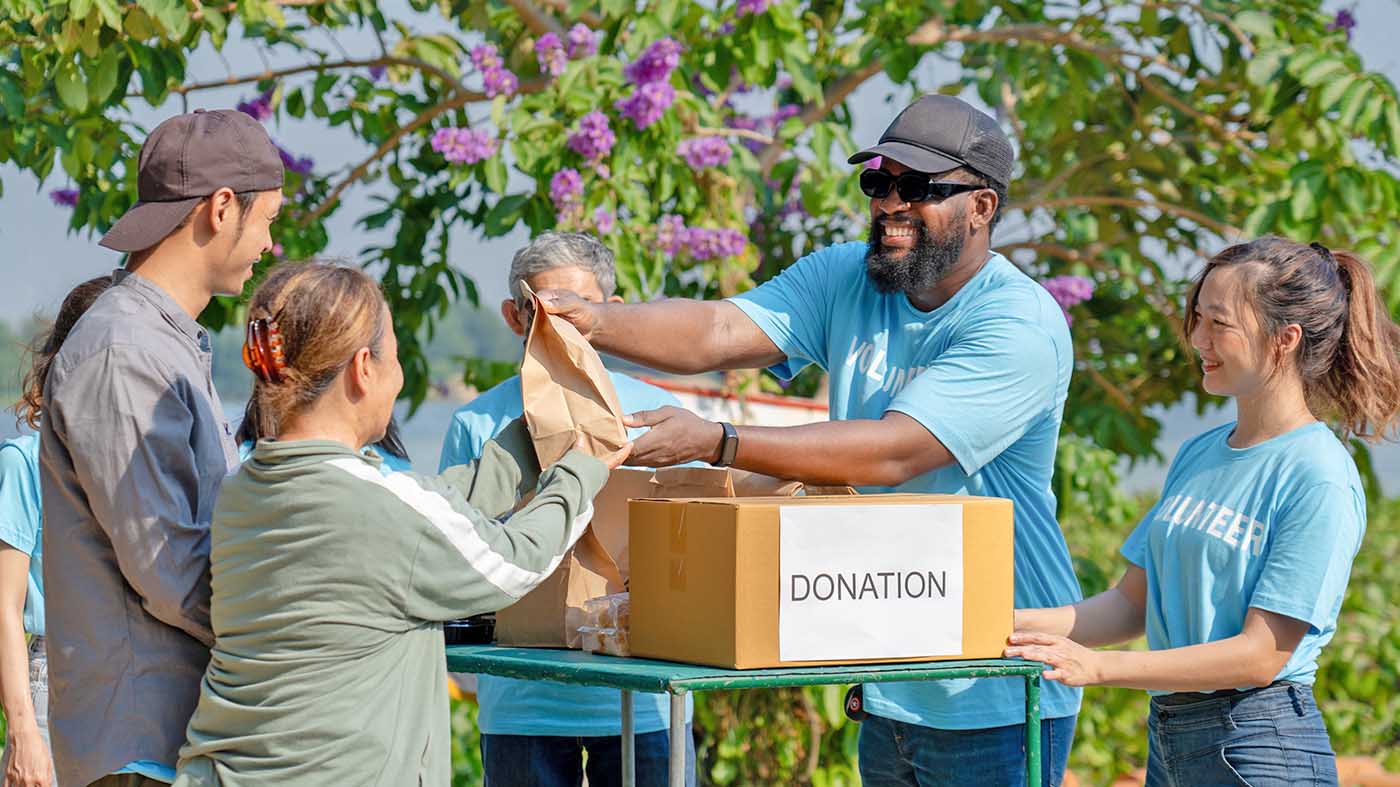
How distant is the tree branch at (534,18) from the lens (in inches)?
184

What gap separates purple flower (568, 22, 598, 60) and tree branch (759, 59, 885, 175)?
59 cm

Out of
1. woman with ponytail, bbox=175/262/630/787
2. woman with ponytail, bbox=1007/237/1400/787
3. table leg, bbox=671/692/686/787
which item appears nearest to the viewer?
woman with ponytail, bbox=175/262/630/787

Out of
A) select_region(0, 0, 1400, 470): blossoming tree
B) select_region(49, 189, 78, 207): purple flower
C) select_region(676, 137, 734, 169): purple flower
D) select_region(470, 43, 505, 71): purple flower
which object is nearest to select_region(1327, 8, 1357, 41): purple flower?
select_region(0, 0, 1400, 470): blossoming tree

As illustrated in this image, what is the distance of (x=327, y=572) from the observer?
75.5 inches

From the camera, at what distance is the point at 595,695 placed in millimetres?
2980

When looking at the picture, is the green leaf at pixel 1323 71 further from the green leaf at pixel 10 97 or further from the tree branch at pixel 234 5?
the green leaf at pixel 10 97

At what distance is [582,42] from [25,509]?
2.00 m

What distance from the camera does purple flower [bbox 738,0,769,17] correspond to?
13.8 ft

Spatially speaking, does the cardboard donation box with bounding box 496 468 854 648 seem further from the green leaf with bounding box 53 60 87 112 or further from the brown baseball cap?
the green leaf with bounding box 53 60 87 112

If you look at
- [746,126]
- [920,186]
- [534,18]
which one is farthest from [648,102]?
[920,186]

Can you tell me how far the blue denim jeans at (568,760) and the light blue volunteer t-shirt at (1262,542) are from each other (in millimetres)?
982

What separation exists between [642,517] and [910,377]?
0.57 m

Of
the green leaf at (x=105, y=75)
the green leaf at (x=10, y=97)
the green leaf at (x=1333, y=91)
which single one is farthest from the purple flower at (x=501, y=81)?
the green leaf at (x=1333, y=91)

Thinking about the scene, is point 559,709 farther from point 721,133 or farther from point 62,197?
point 62,197
